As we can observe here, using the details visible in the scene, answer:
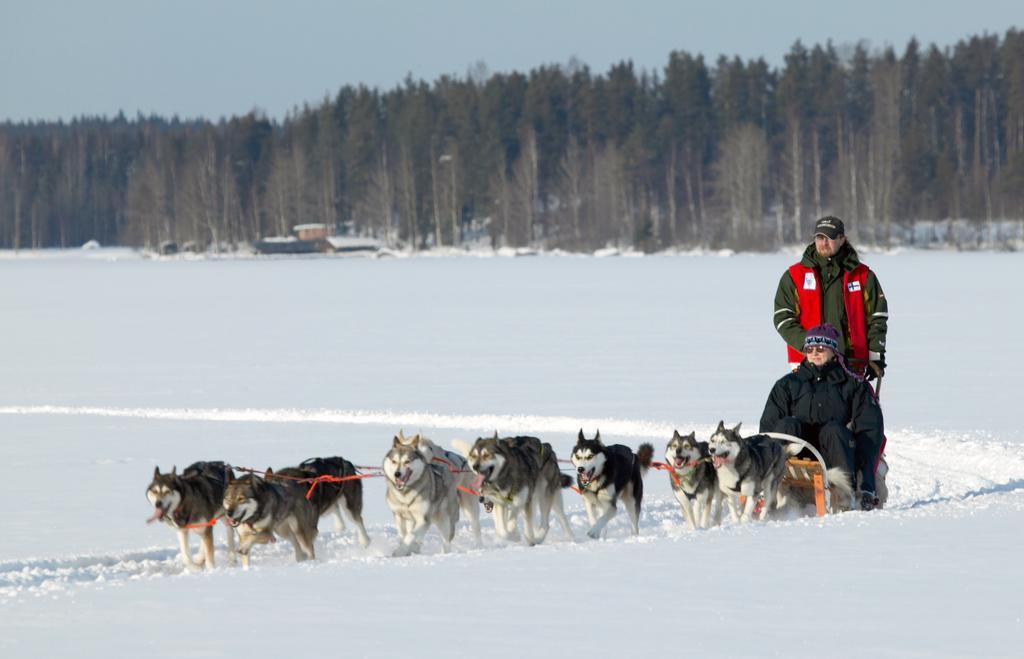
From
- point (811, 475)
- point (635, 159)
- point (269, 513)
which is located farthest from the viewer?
point (635, 159)

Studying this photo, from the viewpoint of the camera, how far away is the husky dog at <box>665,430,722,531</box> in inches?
276

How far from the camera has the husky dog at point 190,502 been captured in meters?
6.27

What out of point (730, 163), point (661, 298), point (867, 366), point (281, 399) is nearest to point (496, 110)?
point (730, 163)

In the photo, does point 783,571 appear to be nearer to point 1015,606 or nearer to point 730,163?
point 1015,606

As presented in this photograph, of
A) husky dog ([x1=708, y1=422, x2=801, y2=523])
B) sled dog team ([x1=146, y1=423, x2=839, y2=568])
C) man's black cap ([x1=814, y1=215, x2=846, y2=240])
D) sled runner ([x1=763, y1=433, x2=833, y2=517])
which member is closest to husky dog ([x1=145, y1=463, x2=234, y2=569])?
sled dog team ([x1=146, y1=423, x2=839, y2=568])

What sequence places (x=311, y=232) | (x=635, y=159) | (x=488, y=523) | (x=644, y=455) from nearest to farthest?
(x=644, y=455) → (x=488, y=523) → (x=635, y=159) → (x=311, y=232)

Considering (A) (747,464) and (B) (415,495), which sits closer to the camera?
(B) (415,495)

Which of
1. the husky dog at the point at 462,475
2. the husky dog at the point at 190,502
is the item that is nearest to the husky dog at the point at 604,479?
the husky dog at the point at 462,475

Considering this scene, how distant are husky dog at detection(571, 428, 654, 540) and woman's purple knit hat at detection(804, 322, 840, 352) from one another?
3.74 ft

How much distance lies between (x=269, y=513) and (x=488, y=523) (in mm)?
1987

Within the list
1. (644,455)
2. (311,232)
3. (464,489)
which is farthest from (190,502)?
(311,232)

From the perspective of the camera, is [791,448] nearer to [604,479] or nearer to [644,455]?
[644,455]

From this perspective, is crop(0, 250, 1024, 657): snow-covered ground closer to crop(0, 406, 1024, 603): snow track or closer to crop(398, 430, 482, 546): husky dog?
crop(0, 406, 1024, 603): snow track

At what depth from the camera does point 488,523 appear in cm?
806
